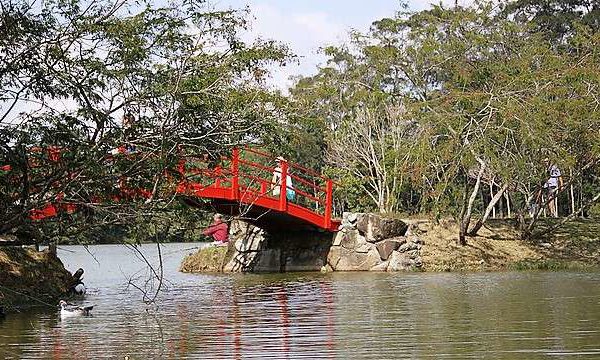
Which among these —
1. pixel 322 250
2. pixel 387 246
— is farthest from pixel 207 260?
pixel 387 246

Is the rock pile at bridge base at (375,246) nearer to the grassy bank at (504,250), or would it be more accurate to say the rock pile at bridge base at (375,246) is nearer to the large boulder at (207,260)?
the grassy bank at (504,250)

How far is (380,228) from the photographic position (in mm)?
23594

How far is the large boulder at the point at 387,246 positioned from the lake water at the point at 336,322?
350 cm

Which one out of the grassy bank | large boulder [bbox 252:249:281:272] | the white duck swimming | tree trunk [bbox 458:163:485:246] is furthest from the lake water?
large boulder [bbox 252:249:281:272]

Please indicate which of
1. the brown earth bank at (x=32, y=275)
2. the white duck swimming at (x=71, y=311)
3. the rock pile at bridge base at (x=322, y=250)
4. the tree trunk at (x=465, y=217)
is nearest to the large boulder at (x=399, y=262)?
the rock pile at bridge base at (x=322, y=250)

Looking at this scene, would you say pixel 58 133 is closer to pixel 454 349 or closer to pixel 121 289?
pixel 454 349

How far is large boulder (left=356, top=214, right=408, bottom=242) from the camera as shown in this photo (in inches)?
930

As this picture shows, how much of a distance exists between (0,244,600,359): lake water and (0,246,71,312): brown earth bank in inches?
26.5

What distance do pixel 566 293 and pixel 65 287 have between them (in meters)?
8.61

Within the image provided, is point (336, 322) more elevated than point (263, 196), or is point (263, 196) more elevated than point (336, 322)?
point (263, 196)

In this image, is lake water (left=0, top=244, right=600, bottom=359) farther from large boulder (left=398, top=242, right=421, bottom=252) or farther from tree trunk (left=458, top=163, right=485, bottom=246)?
tree trunk (left=458, top=163, right=485, bottom=246)

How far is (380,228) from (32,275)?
9.13 metres

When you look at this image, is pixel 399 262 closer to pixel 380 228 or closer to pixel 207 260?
pixel 380 228

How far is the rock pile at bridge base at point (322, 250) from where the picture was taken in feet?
77.3
